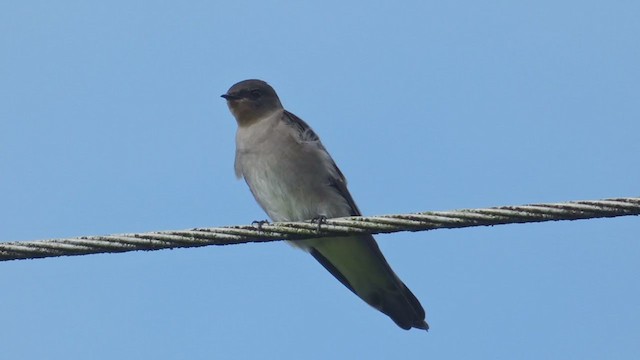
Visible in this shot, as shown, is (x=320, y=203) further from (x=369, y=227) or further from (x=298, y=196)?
(x=369, y=227)

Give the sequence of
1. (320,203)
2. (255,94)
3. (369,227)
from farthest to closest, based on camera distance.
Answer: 1. (255,94)
2. (320,203)
3. (369,227)

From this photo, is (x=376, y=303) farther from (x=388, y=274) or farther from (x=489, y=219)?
(x=489, y=219)

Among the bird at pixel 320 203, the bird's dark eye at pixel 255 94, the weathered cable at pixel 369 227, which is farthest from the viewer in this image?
the bird's dark eye at pixel 255 94

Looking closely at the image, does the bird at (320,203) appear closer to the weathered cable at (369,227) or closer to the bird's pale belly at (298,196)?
the bird's pale belly at (298,196)

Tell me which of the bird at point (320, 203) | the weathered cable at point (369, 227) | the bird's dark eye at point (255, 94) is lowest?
the weathered cable at point (369, 227)

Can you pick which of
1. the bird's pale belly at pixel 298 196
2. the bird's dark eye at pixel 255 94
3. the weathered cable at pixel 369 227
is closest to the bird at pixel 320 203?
the bird's pale belly at pixel 298 196

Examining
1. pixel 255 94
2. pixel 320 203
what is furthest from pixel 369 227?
pixel 255 94

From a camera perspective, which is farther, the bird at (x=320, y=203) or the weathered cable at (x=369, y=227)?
the bird at (x=320, y=203)
